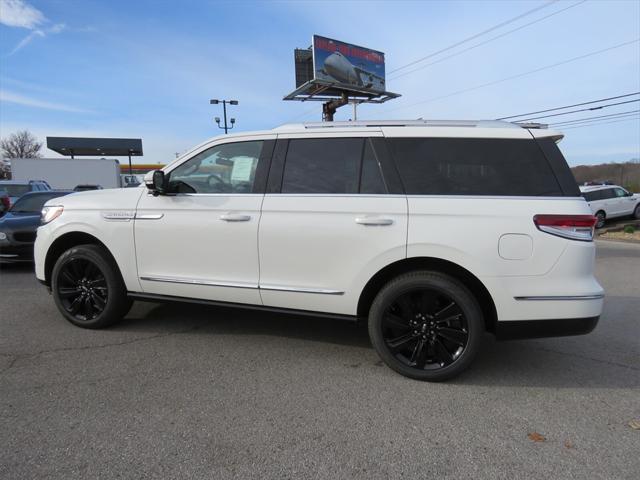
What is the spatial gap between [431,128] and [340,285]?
4.80 ft

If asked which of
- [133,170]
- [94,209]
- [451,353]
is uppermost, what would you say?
[133,170]

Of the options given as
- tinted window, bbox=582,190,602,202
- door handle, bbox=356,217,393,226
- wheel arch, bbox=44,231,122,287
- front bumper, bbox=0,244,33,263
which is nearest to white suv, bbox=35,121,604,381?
door handle, bbox=356,217,393,226

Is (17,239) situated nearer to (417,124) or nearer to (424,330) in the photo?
(417,124)

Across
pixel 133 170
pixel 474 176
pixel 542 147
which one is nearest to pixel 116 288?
pixel 474 176

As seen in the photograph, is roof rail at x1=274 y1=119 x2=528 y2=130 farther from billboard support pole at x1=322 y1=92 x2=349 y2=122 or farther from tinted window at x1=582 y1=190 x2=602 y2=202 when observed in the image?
billboard support pole at x1=322 y1=92 x2=349 y2=122

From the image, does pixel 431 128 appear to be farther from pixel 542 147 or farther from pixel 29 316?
pixel 29 316

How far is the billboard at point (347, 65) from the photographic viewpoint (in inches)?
1300

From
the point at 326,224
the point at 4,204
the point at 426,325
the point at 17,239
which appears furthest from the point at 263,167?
the point at 4,204

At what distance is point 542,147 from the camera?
330cm

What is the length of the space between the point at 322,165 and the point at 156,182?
154 cm

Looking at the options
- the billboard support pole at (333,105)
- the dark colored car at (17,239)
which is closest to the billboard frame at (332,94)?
the billboard support pole at (333,105)

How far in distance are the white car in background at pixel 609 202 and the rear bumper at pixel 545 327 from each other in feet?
56.1

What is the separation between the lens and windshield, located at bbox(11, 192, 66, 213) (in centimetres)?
901

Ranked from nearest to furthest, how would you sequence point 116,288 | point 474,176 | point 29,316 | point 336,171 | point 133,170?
1. point 474,176
2. point 336,171
3. point 116,288
4. point 29,316
5. point 133,170
